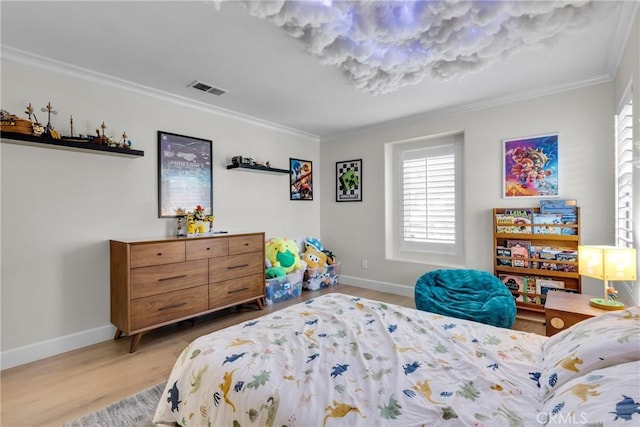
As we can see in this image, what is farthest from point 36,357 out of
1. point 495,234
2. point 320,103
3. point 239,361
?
point 495,234

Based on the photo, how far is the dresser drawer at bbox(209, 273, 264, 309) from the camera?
3179 millimetres

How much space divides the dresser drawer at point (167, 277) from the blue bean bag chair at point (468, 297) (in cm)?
220

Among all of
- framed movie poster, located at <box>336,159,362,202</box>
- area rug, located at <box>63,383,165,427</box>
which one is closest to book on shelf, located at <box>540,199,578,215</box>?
framed movie poster, located at <box>336,159,362,202</box>

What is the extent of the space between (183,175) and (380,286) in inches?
122

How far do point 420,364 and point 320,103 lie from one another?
9.88 feet

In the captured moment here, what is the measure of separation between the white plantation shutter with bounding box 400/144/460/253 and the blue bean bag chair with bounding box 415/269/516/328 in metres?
0.91

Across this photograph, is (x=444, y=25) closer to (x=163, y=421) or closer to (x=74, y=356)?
(x=163, y=421)

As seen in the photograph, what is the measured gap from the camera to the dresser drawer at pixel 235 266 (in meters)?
3.18

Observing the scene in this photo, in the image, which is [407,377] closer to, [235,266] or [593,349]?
[593,349]

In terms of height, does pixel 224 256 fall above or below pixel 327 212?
below

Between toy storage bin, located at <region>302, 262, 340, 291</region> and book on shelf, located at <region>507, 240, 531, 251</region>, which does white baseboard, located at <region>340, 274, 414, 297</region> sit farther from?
book on shelf, located at <region>507, 240, 531, 251</region>

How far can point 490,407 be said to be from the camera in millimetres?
1023

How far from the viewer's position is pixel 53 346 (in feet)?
8.43

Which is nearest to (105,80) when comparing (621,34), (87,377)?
(87,377)
